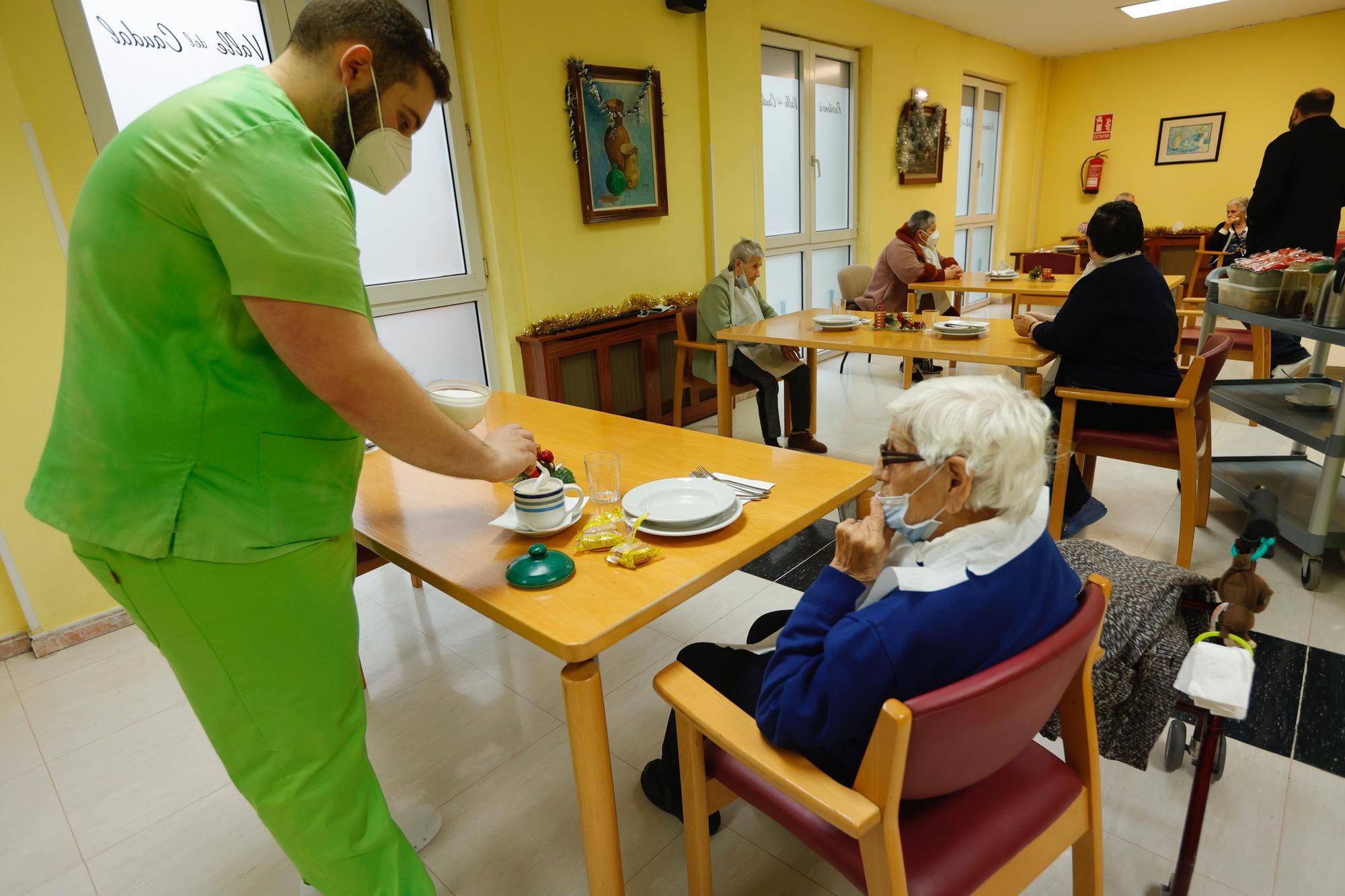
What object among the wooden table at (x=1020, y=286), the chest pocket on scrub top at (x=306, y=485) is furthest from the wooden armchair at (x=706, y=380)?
the chest pocket on scrub top at (x=306, y=485)

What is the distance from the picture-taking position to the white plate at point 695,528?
1.28m

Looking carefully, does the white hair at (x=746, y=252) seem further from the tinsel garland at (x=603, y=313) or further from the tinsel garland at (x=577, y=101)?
the tinsel garland at (x=577, y=101)

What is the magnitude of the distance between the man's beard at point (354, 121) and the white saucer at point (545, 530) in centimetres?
66

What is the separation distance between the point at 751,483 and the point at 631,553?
370mm

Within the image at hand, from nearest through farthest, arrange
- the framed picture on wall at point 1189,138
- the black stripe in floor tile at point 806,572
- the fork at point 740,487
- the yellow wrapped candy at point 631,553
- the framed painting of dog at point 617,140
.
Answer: the yellow wrapped candy at point 631,553 → the fork at point 740,487 → the black stripe in floor tile at point 806,572 → the framed painting of dog at point 617,140 → the framed picture on wall at point 1189,138

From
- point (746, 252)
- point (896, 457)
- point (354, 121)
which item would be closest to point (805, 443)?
point (746, 252)

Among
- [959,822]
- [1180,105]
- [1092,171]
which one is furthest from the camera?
[1092,171]

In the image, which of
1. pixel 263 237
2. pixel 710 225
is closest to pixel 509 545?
pixel 263 237

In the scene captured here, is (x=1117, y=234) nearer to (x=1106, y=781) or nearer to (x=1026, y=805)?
(x=1106, y=781)

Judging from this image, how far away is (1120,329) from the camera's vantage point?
2.54m

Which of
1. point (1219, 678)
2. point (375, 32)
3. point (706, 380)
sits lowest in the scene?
point (706, 380)

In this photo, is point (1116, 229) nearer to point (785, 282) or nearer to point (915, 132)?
point (785, 282)

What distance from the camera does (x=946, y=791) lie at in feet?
3.17

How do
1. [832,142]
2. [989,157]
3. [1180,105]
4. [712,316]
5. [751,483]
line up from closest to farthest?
1. [751,483]
2. [712,316]
3. [832,142]
4. [1180,105]
5. [989,157]
